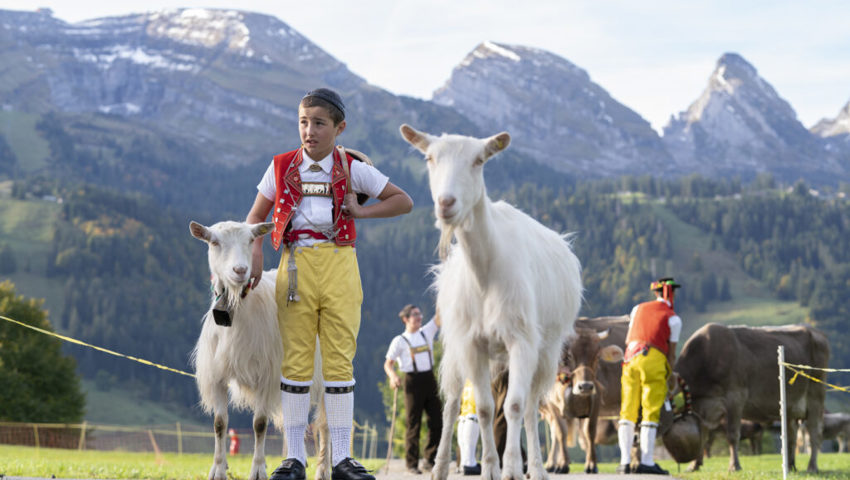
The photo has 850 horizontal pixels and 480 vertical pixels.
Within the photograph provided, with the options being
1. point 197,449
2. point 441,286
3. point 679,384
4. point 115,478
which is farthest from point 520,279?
point 197,449

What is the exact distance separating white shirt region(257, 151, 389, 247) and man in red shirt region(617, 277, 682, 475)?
636 centimetres

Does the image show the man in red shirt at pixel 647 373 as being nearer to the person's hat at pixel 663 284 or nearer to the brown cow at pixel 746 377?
the person's hat at pixel 663 284

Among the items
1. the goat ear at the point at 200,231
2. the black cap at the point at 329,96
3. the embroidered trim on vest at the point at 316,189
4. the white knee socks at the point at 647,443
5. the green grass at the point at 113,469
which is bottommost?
the green grass at the point at 113,469

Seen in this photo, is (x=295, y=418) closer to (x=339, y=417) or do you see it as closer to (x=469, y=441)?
(x=339, y=417)

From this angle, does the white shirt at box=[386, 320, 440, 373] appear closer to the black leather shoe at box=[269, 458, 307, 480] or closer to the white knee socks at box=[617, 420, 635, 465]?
the white knee socks at box=[617, 420, 635, 465]

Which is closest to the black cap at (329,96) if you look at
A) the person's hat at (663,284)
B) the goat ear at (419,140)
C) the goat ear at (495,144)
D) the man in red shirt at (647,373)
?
the goat ear at (419,140)

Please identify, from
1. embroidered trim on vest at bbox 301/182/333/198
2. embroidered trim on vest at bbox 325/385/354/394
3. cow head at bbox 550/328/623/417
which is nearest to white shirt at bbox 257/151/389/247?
embroidered trim on vest at bbox 301/182/333/198

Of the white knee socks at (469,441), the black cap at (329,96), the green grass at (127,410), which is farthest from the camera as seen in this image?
the green grass at (127,410)

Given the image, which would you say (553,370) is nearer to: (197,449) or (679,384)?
(679,384)

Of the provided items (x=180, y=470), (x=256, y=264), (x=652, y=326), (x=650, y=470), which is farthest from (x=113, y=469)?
(x=652, y=326)

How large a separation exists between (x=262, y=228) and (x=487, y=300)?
2.01 metres

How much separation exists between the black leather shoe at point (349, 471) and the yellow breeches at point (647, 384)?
6.69 meters

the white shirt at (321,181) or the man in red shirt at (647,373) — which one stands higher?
the white shirt at (321,181)

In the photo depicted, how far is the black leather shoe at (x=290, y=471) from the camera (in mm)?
6797
